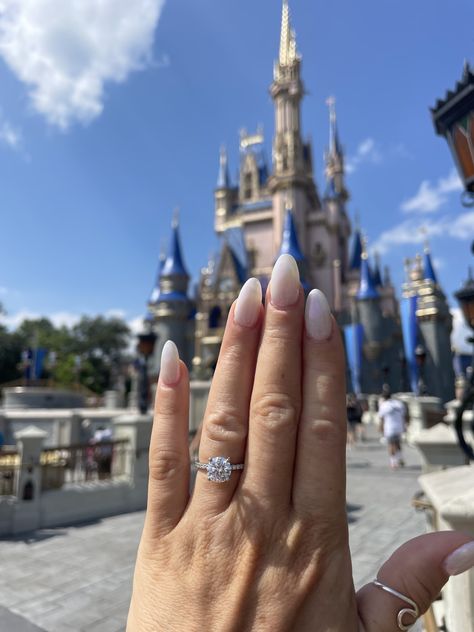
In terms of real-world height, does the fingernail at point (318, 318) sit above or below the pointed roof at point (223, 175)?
below

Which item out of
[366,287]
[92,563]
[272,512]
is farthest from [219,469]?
[366,287]

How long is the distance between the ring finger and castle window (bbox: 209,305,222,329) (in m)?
30.0

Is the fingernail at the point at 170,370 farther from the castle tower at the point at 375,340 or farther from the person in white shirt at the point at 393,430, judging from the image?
the castle tower at the point at 375,340

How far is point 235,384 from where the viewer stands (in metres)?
1.02

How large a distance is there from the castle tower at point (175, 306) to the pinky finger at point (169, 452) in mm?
29986

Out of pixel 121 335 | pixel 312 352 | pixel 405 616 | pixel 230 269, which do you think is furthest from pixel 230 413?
pixel 121 335

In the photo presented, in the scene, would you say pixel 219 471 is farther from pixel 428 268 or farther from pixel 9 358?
pixel 9 358

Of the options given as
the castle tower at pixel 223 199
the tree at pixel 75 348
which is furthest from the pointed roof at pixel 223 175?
the tree at pixel 75 348

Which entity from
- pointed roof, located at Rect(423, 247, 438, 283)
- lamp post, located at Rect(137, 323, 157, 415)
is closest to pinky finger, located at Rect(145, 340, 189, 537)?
lamp post, located at Rect(137, 323, 157, 415)

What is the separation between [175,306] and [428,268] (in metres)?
18.4

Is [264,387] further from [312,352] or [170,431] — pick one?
[170,431]

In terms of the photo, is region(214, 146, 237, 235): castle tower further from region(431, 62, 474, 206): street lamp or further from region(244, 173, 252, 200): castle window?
region(431, 62, 474, 206): street lamp

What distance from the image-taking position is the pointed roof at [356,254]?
114 feet

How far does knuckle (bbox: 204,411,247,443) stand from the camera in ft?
3.26
